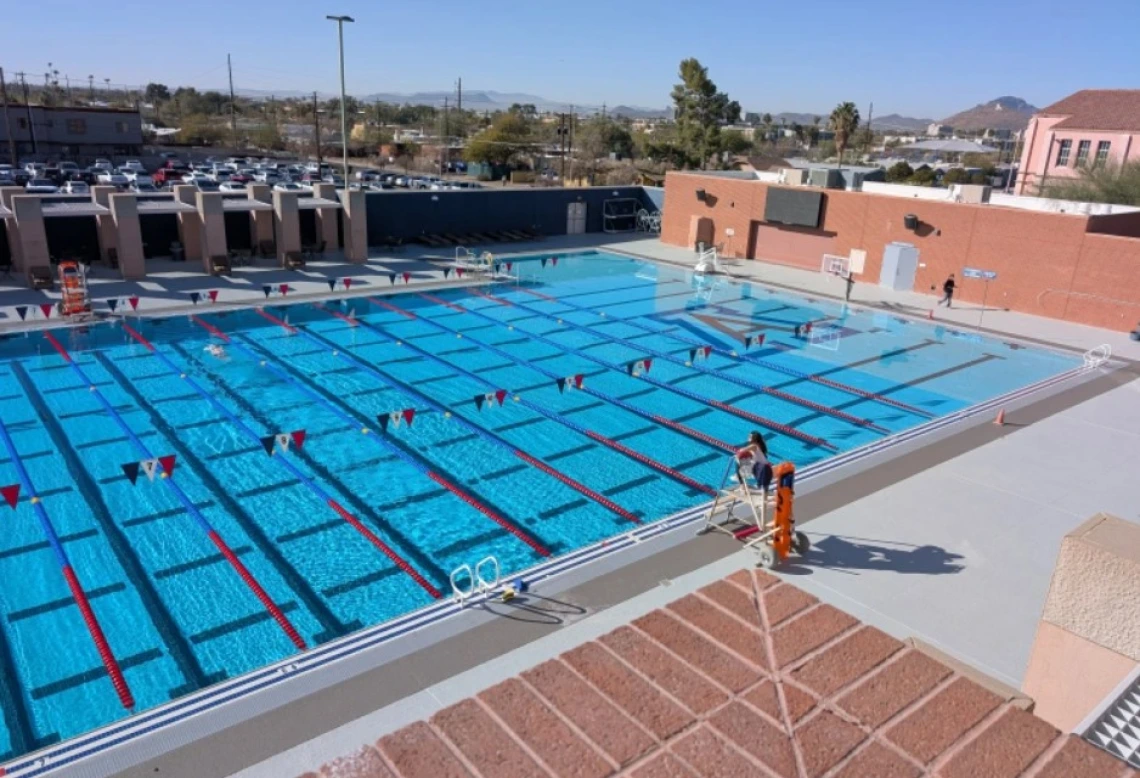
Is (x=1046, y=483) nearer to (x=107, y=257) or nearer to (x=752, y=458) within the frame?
(x=752, y=458)

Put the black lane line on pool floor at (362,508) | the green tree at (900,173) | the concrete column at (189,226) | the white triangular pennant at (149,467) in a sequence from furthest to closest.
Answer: the green tree at (900,173) < the concrete column at (189,226) < the white triangular pennant at (149,467) < the black lane line on pool floor at (362,508)

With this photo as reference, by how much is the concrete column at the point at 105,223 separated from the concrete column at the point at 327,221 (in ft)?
18.1

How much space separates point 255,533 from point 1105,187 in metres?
31.9

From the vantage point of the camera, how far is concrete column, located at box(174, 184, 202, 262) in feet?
72.3

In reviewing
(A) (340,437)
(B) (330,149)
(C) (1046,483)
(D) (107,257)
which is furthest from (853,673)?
(B) (330,149)

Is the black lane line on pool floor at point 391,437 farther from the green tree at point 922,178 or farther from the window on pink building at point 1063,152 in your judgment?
the window on pink building at point 1063,152

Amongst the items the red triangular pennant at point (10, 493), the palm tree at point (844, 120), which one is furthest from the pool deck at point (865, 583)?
the palm tree at point (844, 120)

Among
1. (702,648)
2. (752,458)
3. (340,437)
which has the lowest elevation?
(340,437)

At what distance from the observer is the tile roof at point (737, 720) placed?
3.34 meters

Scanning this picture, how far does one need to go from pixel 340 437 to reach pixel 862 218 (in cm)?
1856

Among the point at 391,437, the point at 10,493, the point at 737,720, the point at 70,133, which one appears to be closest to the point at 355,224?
the point at 391,437

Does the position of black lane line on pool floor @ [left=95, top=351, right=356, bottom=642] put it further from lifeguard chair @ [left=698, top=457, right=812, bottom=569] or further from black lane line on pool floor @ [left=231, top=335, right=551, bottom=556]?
lifeguard chair @ [left=698, top=457, right=812, bottom=569]

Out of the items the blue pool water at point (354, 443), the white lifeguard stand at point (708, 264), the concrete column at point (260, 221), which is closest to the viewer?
the blue pool water at point (354, 443)

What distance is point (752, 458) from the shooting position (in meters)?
8.53
